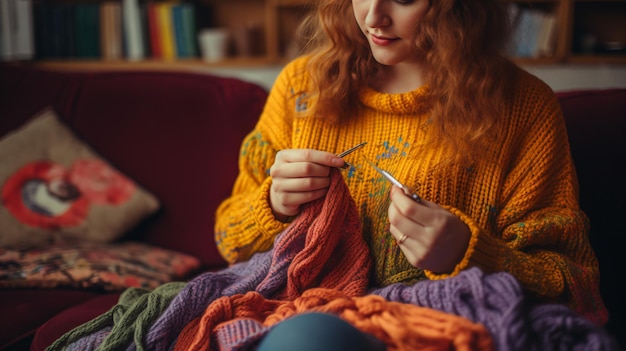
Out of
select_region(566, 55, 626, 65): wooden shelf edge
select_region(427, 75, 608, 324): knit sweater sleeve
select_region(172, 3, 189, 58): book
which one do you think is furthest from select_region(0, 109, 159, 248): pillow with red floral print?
select_region(566, 55, 626, 65): wooden shelf edge

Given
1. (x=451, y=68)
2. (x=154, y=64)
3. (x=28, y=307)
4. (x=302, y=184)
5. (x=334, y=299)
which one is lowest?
(x=28, y=307)

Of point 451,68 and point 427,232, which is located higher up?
point 451,68

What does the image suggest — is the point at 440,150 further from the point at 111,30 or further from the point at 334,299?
the point at 111,30

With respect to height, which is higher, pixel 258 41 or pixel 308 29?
pixel 308 29

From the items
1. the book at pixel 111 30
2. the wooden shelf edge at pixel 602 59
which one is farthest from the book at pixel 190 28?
the wooden shelf edge at pixel 602 59

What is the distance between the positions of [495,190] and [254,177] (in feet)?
1.56

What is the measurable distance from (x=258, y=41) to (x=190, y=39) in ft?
1.16

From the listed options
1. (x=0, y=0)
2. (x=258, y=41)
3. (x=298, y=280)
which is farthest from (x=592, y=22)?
(x=0, y=0)

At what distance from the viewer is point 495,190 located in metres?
1.00

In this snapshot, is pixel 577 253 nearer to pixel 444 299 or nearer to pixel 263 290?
pixel 444 299

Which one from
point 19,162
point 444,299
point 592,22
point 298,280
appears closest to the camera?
point 444,299

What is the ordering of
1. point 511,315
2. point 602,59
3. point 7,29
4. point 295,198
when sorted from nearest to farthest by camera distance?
point 511,315 < point 295,198 < point 602,59 < point 7,29

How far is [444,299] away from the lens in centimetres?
80

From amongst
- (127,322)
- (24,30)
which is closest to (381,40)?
(127,322)
